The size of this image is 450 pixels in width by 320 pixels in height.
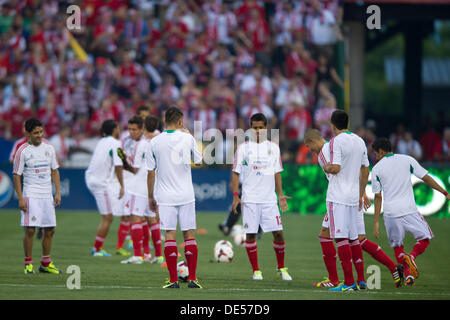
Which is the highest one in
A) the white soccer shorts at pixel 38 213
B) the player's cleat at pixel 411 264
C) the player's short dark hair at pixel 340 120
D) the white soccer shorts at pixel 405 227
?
the player's short dark hair at pixel 340 120

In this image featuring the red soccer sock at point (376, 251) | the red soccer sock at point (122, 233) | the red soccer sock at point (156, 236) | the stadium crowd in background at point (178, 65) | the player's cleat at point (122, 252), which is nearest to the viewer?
the red soccer sock at point (376, 251)

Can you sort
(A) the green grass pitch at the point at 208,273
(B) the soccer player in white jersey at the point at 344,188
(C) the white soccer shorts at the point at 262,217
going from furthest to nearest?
(C) the white soccer shorts at the point at 262,217 < (B) the soccer player in white jersey at the point at 344,188 < (A) the green grass pitch at the point at 208,273

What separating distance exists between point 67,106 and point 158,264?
12.1m

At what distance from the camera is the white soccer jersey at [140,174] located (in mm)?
12125

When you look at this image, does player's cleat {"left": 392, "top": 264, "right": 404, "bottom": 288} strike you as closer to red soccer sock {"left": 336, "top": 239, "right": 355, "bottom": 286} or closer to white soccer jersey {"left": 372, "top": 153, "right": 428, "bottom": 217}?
red soccer sock {"left": 336, "top": 239, "right": 355, "bottom": 286}

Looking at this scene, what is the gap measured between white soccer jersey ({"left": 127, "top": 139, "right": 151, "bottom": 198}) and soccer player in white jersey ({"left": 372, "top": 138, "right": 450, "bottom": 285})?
380cm

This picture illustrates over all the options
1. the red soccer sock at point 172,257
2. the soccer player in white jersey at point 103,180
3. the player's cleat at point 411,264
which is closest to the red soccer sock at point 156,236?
the soccer player in white jersey at point 103,180

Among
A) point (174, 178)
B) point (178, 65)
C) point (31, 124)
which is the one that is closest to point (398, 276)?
point (174, 178)

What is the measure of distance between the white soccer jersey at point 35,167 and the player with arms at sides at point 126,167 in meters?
1.68

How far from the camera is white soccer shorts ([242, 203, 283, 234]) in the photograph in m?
10.3

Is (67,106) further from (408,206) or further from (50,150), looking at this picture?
(408,206)

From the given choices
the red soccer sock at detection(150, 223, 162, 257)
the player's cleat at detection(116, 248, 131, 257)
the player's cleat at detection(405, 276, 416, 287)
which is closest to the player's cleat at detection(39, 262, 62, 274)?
the red soccer sock at detection(150, 223, 162, 257)

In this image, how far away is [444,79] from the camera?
175ft

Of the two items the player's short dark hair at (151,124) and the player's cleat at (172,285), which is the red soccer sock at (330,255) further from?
the player's short dark hair at (151,124)
